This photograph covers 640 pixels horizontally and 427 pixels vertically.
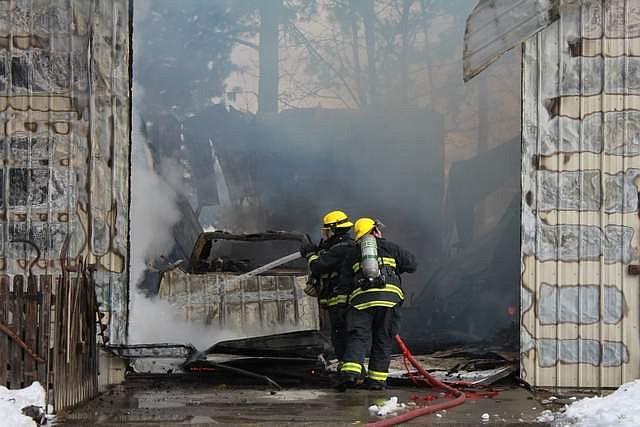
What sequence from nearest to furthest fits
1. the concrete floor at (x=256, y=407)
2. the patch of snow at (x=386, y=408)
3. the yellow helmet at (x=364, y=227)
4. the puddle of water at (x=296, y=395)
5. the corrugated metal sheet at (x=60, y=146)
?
the concrete floor at (x=256, y=407) → the patch of snow at (x=386, y=408) → the puddle of water at (x=296, y=395) → the yellow helmet at (x=364, y=227) → the corrugated metal sheet at (x=60, y=146)

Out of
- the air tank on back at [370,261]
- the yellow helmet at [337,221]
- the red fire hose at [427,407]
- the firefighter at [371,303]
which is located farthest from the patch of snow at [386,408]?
the yellow helmet at [337,221]

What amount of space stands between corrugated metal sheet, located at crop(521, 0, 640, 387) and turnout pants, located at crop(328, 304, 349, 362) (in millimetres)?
1566

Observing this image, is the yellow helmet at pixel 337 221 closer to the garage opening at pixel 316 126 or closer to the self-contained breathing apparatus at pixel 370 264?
the self-contained breathing apparatus at pixel 370 264

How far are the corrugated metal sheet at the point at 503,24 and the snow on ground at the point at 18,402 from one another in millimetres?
4426

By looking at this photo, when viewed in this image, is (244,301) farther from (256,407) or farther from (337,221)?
(256,407)

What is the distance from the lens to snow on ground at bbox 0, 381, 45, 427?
5844 mm

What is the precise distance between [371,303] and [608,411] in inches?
96.3

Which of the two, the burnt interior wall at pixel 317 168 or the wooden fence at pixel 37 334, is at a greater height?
the burnt interior wall at pixel 317 168

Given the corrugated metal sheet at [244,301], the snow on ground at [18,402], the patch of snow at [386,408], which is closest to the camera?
the snow on ground at [18,402]

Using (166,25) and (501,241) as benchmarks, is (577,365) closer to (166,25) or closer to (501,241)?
(501,241)

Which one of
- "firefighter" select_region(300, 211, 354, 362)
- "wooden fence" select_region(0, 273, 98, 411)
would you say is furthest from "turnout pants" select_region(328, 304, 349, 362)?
"wooden fence" select_region(0, 273, 98, 411)

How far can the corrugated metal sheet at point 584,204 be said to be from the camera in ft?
27.0

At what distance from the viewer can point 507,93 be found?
1617cm

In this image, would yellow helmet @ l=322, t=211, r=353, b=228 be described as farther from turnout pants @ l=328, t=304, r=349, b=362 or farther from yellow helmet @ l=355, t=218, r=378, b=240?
turnout pants @ l=328, t=304, r=349, b=362
